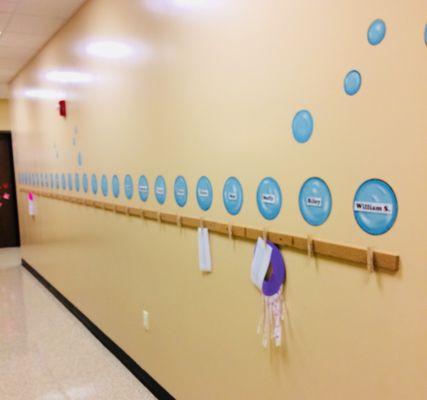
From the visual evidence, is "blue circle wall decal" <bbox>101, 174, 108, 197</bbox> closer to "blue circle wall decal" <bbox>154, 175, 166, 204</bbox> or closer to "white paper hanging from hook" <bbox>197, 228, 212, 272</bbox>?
"blue circle wall decal" <bbox>154, 175, 166, 204</bbox>

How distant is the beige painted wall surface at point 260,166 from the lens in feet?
3.91

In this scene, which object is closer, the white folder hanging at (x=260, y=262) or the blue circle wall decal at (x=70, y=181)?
the white folder hanging at (x=260, y=262)

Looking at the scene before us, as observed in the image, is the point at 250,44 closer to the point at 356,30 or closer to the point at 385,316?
the point at 356,30

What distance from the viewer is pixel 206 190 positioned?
80.8 inches

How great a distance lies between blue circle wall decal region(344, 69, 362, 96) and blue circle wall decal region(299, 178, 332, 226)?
31 centimetres

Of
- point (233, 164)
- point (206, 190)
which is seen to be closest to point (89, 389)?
point (206, 190)

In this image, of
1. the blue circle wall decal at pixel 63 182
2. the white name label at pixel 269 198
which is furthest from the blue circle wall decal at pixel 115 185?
the white name label at pixel 269 198

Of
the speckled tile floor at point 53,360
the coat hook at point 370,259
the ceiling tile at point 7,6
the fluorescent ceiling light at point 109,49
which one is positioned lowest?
the speckled tile floor at point 53,360

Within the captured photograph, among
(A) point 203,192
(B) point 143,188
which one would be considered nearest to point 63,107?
(B) point 143,188

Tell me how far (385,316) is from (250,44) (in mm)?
1133

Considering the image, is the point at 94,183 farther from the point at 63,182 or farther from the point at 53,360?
the point at 53,360

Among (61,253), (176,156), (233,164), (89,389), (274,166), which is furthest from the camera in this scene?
(61,253)

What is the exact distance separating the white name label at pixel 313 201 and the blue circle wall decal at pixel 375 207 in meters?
0.14

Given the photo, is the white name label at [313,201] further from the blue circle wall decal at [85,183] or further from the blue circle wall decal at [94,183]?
the blue circle wall decal at [85,183]
